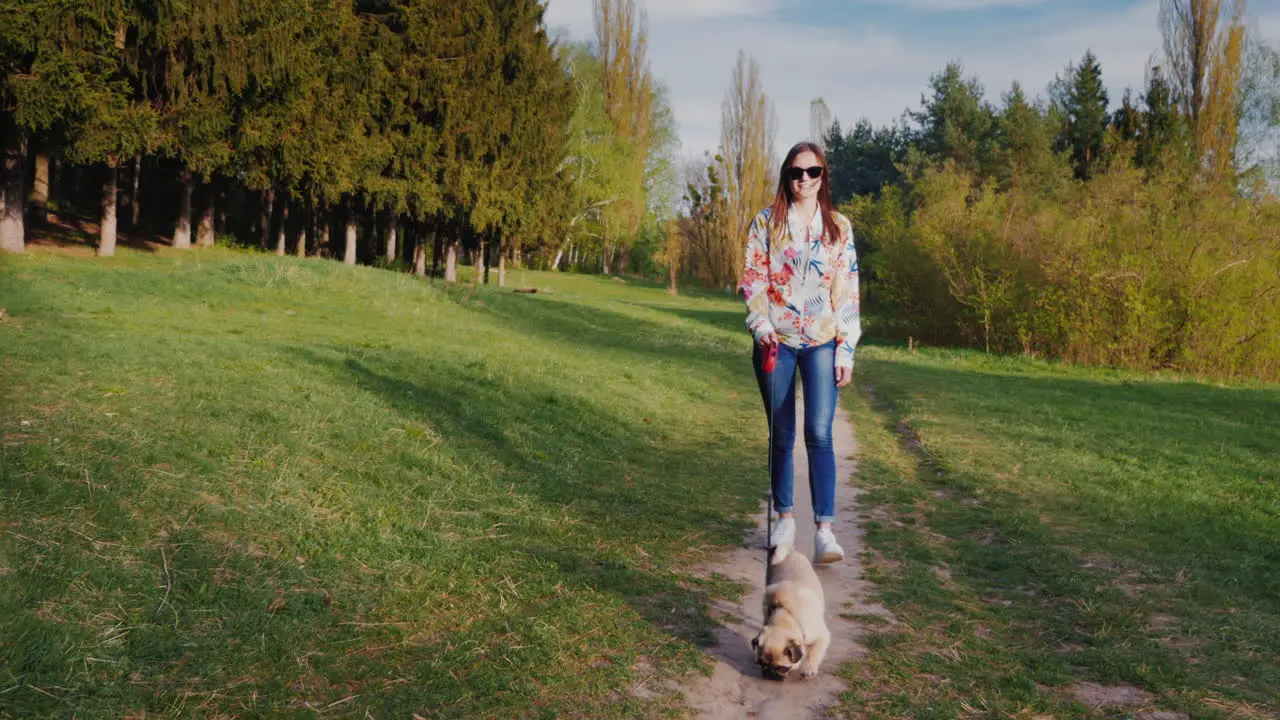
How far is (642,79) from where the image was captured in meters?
57.8

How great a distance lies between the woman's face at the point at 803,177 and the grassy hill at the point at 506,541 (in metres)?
2.23

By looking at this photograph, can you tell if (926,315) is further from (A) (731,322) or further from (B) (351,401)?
(B) (351,401)

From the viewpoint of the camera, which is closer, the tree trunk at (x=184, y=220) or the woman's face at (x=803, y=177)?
the woman's face at (x=803, y=177)

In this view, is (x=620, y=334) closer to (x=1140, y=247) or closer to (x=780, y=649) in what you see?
(x=1140, y=247)

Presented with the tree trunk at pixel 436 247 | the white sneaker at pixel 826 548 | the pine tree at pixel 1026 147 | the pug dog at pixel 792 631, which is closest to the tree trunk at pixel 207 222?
the tree trunk at pixel 436 247

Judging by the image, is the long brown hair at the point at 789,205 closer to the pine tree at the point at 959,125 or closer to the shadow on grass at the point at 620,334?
the shadow on grass at the point at 620,334

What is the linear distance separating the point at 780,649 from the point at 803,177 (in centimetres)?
250

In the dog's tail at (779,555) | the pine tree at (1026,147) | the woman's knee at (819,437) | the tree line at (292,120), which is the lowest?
the dog's tail at (779,555)

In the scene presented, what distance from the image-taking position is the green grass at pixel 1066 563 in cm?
348

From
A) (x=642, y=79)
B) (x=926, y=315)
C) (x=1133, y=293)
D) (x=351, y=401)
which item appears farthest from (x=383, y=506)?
(x=642, y=79)

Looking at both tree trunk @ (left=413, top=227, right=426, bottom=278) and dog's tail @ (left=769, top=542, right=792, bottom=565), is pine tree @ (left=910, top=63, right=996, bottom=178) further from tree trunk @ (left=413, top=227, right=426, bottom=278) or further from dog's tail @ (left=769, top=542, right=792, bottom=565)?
dog's tail @ (left=769, top=542, right=792, bottom=565)

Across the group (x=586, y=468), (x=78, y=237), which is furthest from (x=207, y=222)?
(x=586, y=468)

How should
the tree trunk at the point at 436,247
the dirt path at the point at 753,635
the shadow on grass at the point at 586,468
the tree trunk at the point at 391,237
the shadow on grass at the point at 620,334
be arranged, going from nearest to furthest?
the dirt path at the point at 753,635
the shadow on grass at the point at 586,468
the shadow on grass at the point at 620,334
the tree trunk at the point at 391,237
the tree trunk at the point at 436,247

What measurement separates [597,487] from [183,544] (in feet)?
11.3
